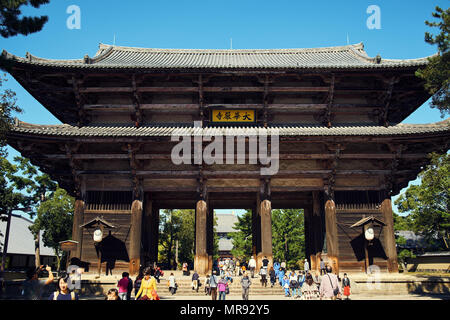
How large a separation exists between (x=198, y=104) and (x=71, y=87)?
21.3ft

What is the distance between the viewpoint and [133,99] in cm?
1778

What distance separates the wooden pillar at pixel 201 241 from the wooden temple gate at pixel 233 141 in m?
0.05

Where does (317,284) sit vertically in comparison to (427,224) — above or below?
below

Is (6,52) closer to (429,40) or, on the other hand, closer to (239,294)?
(239,294)

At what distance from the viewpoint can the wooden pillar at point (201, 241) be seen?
17.0 m

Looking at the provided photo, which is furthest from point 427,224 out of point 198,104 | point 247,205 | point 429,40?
point 198,104

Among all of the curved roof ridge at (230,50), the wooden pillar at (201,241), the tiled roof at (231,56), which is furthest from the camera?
the curved roof ridge at (230,50)

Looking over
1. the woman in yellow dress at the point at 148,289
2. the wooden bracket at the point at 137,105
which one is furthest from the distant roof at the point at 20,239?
the woman in yellow dress at the point at 148,289

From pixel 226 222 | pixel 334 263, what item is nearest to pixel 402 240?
pixel 334 263

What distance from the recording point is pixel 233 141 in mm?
16922

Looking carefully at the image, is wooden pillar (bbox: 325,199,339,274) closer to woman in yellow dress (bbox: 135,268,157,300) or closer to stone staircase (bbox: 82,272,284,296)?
stone staircase (bbox: 82,272,284,296)

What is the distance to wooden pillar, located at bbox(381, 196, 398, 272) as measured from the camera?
1680cm

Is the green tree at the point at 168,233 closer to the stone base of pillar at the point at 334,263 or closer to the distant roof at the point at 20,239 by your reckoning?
the distant roof at the point at 20,239

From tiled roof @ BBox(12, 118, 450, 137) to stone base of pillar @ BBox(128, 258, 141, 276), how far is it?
6091 mm
